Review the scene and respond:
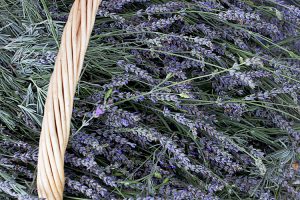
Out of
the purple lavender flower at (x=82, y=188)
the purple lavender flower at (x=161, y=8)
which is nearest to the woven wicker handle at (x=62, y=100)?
the purple lavender flower at (x=82, y=188)

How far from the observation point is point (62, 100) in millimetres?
805

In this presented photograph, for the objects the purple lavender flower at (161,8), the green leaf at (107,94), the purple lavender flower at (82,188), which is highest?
the purple lavender flower at (161,8)

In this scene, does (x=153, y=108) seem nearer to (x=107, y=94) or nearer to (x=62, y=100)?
(x=107, y=94)

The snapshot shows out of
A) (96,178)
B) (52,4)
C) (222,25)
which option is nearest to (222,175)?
(96,178)

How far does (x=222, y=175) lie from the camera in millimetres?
1065

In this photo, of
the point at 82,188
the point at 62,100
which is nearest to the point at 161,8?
the point at 62,100

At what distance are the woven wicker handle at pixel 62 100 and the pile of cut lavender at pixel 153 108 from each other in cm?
7

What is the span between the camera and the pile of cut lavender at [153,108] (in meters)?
0.93

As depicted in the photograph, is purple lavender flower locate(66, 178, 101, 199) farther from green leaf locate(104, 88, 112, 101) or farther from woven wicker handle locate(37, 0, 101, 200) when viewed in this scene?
green leaf locate(104, 88, 112, 101)

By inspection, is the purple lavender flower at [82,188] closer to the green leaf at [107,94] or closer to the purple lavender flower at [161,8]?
the green leaf at [107,94]

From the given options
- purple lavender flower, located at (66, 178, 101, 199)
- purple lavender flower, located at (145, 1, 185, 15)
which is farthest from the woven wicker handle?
purple lavender flower, located at (145, 1, 185, 15)

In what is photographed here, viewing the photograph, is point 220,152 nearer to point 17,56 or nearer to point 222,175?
point 222,175

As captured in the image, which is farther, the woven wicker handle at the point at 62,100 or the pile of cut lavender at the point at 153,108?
the pile of cut lavender at the point at 153,108

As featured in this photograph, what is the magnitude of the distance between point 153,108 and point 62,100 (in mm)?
278
